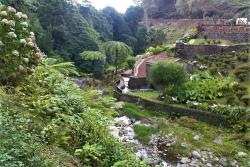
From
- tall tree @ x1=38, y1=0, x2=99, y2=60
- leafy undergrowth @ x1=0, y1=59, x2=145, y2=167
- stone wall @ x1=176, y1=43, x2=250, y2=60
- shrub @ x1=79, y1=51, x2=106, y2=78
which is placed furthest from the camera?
tall tree @ x1=38, y1=0, x2=99, y2=60

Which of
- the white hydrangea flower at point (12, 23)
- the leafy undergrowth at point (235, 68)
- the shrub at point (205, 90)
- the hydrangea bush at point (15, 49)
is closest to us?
the hydrangea bush at point (15, 49)

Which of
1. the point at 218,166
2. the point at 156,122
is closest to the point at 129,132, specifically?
the point at 156,122

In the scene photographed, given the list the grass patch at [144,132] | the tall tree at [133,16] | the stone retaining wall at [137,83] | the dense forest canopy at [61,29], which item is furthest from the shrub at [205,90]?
the tall tree at [133,16]

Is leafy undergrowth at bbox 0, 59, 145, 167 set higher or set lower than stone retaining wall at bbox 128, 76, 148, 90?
higher

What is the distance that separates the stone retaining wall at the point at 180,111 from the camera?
72.3ft

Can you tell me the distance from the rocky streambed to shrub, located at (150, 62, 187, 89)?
5.80 metres

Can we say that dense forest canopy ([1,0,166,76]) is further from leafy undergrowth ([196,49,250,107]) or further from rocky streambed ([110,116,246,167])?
rocky streambed ([110,116,246,167])

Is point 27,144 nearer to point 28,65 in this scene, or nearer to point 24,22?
point 28,65

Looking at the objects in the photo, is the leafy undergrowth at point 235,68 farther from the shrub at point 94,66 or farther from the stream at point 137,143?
the shrub at point 94,66

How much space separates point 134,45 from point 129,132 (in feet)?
98.5

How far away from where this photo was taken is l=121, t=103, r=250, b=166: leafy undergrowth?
60.0ft

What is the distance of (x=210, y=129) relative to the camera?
2144cm

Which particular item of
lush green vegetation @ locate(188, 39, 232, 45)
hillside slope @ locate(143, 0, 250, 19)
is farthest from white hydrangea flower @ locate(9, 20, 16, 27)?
hillside slope @ locate(143, 0, 250, 19)

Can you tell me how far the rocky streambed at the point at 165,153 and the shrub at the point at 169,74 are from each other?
5804mm
